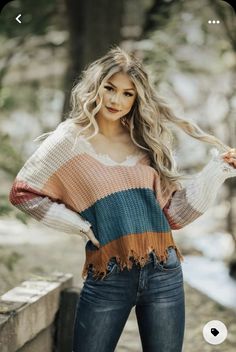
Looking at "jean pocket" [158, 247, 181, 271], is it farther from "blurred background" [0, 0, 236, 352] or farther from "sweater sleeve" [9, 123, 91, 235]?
"blurred background" [0, 0, 236, 352]

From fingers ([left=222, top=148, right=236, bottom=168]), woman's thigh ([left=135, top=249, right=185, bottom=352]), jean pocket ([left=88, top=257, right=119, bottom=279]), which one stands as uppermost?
fingers ([left=222, top=148, right=236, bottom=168])

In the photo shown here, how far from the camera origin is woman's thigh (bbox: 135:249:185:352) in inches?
66.2

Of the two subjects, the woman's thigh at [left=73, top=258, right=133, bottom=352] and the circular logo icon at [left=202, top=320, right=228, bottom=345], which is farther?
the circular logo icon at [left=202, top=320, right=228, bottom=345]

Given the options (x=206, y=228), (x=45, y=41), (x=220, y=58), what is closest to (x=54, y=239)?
(x=206, y=228)

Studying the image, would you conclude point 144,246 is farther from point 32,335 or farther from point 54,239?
point 54,239

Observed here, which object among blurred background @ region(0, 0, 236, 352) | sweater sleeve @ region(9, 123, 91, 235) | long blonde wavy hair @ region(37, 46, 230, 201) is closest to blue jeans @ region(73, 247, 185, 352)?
sweater sleeve @ region(9, 123, 91, 235)

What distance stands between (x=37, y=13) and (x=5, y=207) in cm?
73

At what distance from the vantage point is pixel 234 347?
220 centimetres

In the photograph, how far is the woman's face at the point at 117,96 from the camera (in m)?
1.77

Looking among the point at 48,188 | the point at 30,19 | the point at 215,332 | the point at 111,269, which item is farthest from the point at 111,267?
the point at 30,19

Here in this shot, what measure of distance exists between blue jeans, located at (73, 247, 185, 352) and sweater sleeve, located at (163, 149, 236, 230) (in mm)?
170

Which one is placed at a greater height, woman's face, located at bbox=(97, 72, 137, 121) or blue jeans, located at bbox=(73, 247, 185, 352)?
woman's face, located at bbox=(97, 72, 137, 121)

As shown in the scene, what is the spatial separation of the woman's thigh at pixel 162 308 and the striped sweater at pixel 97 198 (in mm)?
43

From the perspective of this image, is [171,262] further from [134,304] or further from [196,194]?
[196,194]
